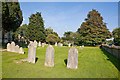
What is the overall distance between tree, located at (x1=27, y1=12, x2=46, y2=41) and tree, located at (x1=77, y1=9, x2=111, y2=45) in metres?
14.5

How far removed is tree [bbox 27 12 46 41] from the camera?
7088cm

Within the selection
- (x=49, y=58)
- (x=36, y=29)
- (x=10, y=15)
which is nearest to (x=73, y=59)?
(x=49, y=58)

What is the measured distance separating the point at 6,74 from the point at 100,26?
66.0 metres

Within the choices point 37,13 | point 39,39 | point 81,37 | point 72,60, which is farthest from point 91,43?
point 72,60

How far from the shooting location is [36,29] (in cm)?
7200

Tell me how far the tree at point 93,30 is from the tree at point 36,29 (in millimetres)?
14529

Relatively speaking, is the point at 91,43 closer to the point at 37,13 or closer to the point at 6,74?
the point at 37,13

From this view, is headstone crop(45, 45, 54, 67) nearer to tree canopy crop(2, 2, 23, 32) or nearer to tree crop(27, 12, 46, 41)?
tree canopy crop(2, 2, 23, 32)

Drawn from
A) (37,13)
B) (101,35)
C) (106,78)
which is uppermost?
(37,13)

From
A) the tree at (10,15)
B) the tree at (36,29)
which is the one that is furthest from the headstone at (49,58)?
the tree at (36,29)

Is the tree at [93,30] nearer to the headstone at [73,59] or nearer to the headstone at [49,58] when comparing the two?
the headstone at [49,58]

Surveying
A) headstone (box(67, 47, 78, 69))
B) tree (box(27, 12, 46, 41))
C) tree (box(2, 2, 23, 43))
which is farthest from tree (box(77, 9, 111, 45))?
headstone (box(67, 47, 78, 69))

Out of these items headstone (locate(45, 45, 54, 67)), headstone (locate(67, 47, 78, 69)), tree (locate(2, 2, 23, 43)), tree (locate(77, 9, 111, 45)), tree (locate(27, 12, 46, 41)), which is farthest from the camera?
tree (locate(77, 9, 111, 45))

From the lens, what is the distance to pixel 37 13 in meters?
79.1
